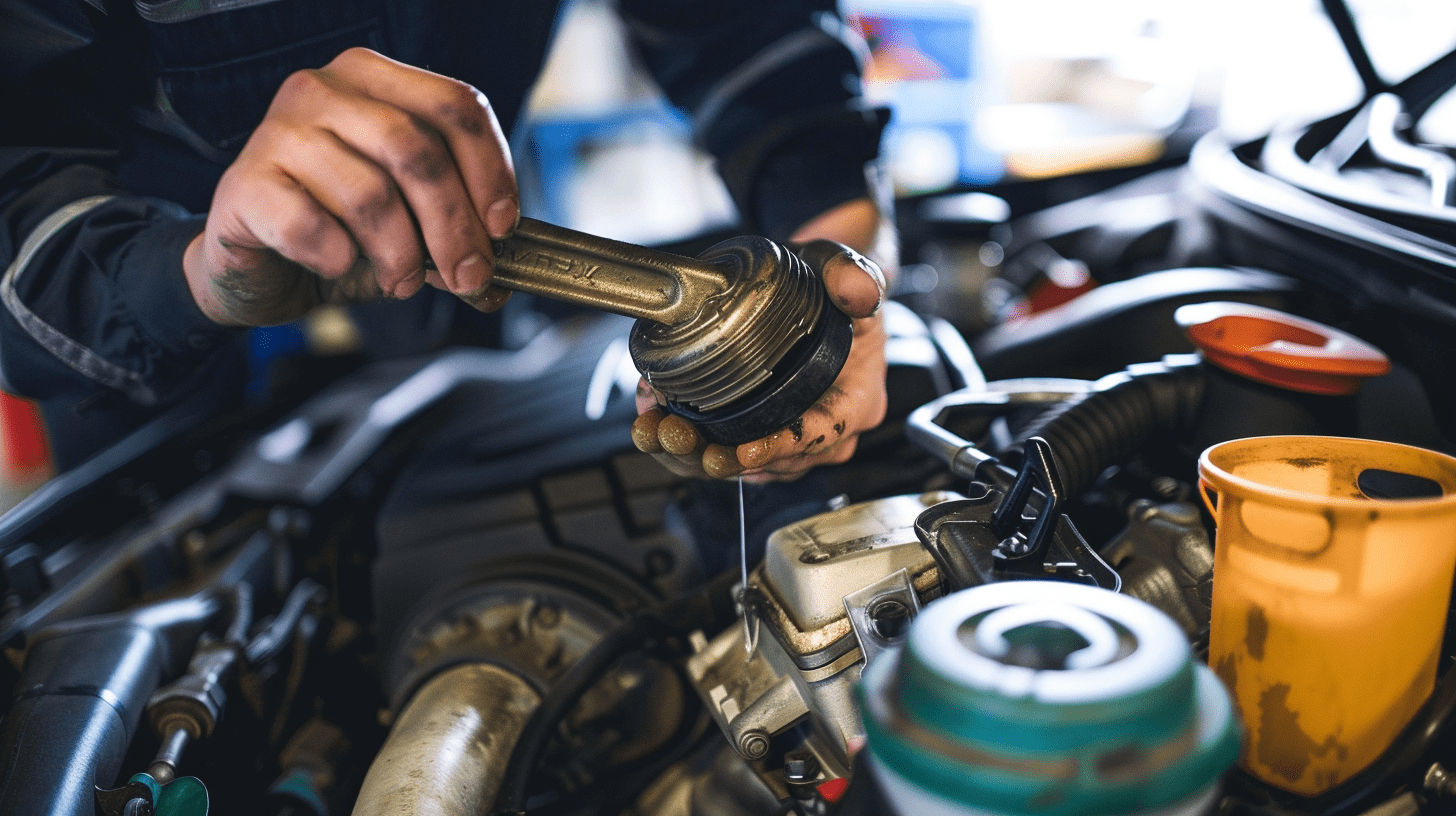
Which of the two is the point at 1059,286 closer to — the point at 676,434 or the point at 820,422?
the point at 820,422

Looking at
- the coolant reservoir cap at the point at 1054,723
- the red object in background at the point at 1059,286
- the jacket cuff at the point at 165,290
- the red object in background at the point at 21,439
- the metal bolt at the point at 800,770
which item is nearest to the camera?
the coolant reservoir cap at the point at 1054,723

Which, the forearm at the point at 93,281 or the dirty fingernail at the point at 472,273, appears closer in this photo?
the dirty fingernail at the point at 472,273

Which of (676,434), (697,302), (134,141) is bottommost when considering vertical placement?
(676,434)

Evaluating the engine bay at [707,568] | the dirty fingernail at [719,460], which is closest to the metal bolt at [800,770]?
the engine bay at [707,568]

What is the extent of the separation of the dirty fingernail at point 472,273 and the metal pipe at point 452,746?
0.35 metres

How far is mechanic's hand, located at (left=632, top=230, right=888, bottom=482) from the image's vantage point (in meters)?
0.67

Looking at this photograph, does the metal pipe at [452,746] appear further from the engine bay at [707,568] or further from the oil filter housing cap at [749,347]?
the oil filter housing cap at [749,347]

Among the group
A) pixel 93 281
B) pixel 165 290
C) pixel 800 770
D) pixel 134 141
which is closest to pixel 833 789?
pixel 800 770

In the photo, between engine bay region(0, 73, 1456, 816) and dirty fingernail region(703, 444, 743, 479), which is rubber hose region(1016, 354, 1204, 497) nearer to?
engine bay region(0, 73, 1456, 816)

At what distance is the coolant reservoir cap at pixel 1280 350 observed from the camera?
2.12ft

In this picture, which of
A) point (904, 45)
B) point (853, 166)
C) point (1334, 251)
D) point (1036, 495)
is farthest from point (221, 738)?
point (904, 45)

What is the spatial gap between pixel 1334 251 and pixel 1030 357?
0.30 meters

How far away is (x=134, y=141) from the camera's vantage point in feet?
3.23

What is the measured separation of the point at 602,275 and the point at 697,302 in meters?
0.07
